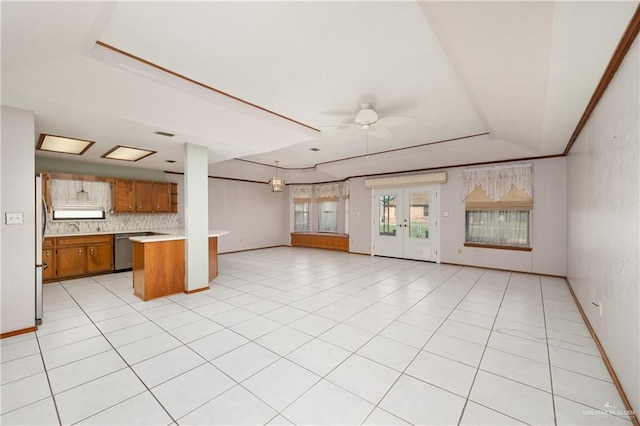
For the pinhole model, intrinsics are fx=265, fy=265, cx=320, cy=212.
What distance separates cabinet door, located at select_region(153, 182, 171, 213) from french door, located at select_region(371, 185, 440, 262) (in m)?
5.74

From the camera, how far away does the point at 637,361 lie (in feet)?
5.44

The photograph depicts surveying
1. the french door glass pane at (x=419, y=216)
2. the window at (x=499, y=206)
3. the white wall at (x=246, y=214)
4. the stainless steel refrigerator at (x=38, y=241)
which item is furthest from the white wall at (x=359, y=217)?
the stainless steel refrigerator at (x=38, y=241)

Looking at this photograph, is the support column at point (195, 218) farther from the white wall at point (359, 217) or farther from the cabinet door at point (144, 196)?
the white wall at point (359, 217)

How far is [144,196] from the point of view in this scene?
21.1 ft

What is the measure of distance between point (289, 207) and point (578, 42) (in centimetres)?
924

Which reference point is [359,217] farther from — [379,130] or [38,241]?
[38,241]

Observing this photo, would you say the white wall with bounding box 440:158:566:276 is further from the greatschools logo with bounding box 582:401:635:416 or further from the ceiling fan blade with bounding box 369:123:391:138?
the greatschools logo with bounding box 582:401:635:416

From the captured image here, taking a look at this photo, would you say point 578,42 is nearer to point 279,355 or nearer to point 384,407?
point 384,407

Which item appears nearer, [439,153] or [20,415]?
[20,415]

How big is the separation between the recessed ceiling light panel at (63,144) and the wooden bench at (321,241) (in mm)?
6758

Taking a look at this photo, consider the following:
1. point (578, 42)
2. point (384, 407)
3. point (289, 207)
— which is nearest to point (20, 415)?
point (384, 407)

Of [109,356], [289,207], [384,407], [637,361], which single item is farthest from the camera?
[289,207]

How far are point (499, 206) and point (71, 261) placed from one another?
9.08 meters

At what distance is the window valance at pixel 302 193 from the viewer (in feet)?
33.7
